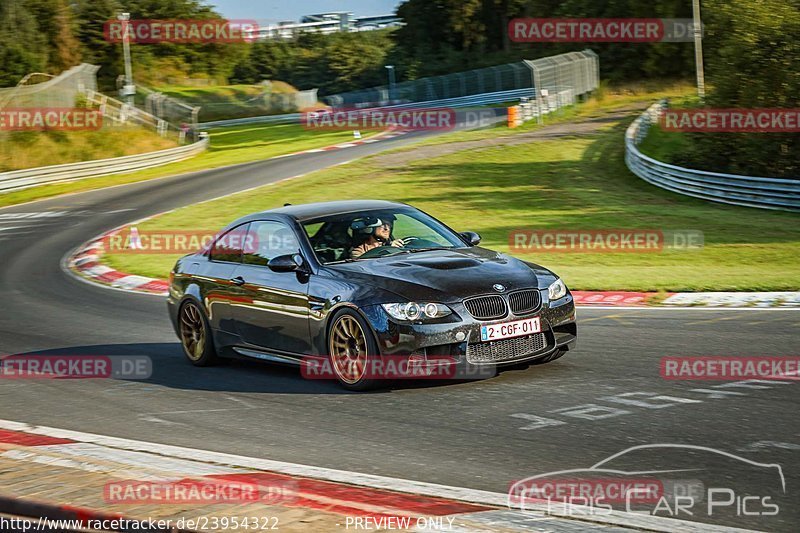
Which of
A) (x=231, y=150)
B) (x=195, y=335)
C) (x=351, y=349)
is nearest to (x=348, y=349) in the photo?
(x=351, y=349)

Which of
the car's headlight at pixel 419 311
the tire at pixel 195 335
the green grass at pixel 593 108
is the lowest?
the green grass at pixel 593 108

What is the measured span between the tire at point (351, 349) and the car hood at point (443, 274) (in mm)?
332

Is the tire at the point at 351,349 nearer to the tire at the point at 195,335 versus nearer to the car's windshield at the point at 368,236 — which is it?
the car's windshield at the point at 368,236

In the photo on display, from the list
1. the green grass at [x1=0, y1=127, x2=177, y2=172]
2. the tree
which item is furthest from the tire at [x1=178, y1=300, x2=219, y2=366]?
the tree

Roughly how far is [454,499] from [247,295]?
4.68 meters

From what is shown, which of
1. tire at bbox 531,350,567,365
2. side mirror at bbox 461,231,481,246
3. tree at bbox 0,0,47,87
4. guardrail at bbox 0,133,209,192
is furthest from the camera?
tree at bbox 0,0,47,87

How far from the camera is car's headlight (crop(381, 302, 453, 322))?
8.37 meters

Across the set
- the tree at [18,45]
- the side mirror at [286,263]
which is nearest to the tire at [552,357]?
the side mirror at [286,263]

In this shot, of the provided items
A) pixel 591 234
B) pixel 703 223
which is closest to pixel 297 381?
pixel 591 234

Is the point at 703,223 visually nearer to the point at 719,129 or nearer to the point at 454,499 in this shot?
the point at 719,129

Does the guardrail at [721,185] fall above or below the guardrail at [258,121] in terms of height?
above

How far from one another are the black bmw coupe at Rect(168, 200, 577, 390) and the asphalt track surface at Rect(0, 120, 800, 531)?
276mm

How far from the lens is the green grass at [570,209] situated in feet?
53.1

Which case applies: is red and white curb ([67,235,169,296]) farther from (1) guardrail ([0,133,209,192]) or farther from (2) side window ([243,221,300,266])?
(1) guardrail ([0,133,209,192])
